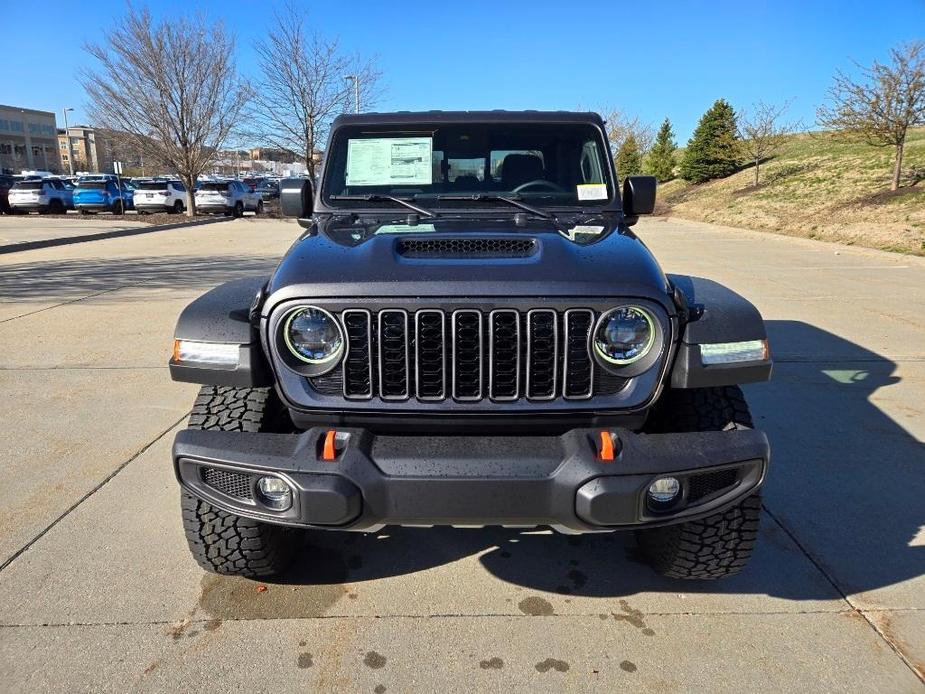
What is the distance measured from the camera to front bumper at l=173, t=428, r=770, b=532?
2.05 m

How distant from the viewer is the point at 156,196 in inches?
993

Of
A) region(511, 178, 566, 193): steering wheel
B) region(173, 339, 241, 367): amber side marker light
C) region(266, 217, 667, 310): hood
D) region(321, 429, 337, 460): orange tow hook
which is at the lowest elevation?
region(321, 429, 337, 460): orange tow hook

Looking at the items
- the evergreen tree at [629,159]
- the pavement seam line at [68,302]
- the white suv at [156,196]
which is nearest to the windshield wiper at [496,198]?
the pavement seam line at [68,302]

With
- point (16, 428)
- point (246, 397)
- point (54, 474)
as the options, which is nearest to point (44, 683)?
point (246, 397)

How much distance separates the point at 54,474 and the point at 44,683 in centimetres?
175

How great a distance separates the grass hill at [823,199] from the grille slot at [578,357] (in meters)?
14.1

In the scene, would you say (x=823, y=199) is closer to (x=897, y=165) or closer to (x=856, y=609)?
(x=897, y=165)

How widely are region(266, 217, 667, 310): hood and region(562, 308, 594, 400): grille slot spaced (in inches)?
3.1

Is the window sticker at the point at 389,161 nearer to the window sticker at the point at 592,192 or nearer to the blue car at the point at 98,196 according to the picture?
the window sticker at the point at 592,192

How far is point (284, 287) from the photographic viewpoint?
87.8 inches

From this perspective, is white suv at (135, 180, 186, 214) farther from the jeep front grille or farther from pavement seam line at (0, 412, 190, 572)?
the jeep front grille

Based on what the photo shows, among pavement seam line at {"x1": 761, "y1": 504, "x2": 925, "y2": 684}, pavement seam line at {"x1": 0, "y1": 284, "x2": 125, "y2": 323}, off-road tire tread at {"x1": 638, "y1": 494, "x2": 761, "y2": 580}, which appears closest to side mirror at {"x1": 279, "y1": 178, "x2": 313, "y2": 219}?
off-road tire tread at {"x1": 638, "y1": 494, "x2": 761, "y2": 580}

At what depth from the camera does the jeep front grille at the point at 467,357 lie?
2.19m

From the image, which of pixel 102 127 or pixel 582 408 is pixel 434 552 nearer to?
pixel 582 408
